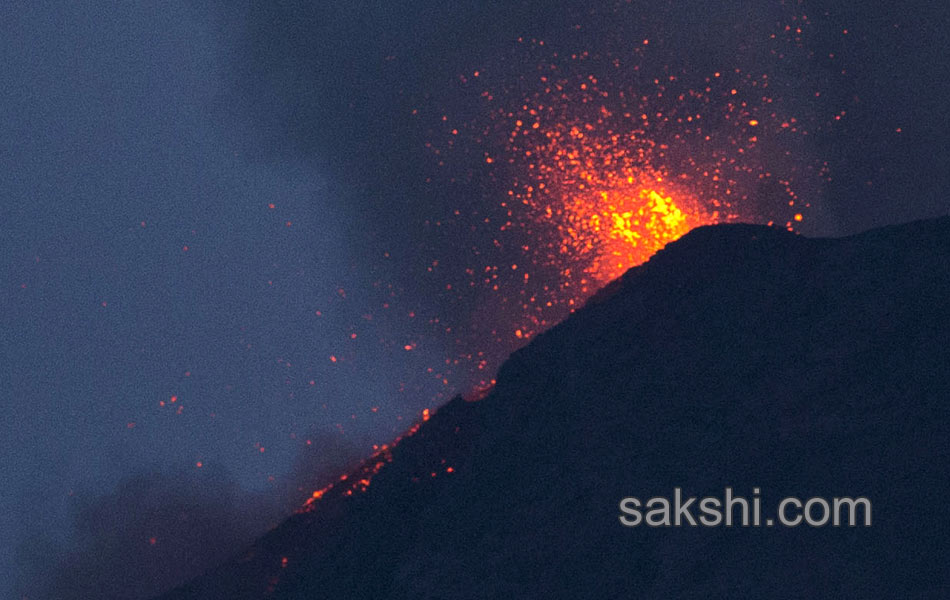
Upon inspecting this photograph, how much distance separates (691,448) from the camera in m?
13.7

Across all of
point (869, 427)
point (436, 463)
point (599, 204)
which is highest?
point (599, 204)

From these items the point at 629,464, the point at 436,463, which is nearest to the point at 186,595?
the point at 436,463

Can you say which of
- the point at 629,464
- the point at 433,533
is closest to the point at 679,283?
the point at 629,464

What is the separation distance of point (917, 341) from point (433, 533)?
756 cm

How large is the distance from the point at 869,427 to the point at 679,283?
4142 millimetres

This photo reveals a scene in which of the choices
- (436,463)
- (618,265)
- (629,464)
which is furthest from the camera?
(618,265)

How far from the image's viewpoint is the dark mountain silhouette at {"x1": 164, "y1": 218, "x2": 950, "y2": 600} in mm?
12398

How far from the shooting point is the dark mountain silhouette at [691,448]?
12.4 meters

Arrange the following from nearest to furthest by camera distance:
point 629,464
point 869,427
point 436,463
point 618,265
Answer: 1. point 869,427
2. point 629,464
3. point 436,463
4. point 618,265

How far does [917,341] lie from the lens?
13.4 m

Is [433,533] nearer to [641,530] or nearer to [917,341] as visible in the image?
[641,530]

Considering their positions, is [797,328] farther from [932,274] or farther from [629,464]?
[629,464]

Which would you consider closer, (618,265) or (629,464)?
(629,464)

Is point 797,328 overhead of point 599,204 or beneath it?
beneath
